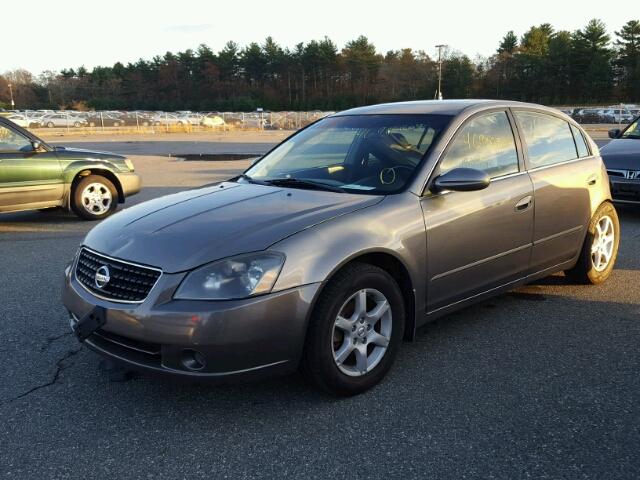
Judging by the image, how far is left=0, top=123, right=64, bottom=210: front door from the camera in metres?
8.03

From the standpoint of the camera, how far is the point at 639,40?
82.8 metres

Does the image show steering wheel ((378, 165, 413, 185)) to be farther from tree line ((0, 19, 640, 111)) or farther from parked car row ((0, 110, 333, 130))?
tree line ((0, 19, 640, 111))

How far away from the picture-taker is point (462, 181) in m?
3.60

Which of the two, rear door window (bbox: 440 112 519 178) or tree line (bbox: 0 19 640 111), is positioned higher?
tree line (bbox: 0 19 640 111)

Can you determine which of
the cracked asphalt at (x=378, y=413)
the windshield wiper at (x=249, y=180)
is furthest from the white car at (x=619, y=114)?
the windshield wiper at (x=249, y=180)

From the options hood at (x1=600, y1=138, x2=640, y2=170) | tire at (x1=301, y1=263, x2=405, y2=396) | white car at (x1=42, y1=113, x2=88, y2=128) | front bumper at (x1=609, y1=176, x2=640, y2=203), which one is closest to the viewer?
tire at (x1=301, y1=263, x2=405, y2=396)

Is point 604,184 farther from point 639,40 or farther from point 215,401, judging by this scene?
point 639,40

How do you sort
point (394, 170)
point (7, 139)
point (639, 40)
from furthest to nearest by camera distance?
1. point (639, 40)
2. point (7, 139)
3. point (394, 170)

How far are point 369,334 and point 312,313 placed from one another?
1.54ft

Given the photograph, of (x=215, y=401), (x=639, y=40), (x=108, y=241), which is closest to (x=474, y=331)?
(x=215, y=401)

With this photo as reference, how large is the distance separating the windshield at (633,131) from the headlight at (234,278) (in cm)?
861

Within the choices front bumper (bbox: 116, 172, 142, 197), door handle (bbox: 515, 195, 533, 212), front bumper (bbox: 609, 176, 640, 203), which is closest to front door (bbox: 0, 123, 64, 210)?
front bumper (bbox: 116, 172, 142, 197)

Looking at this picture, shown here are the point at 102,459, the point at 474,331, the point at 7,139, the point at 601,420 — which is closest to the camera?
the point at 102,459

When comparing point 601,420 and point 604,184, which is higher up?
point 604,184
